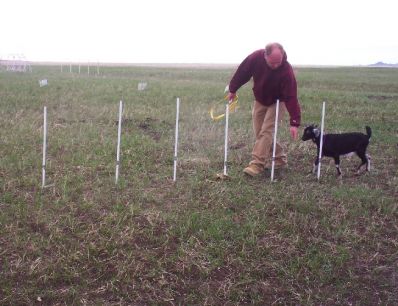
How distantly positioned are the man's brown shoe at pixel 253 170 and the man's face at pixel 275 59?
5.08 ft

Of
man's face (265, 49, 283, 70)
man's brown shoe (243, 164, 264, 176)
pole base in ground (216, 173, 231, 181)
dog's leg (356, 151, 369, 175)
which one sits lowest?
pole base in ground (216, 173, 231, 181)

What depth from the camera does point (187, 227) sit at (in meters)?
4.94

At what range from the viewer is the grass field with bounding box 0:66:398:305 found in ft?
13.2

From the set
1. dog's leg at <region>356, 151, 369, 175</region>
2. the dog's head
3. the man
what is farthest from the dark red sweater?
dog's leg at <region>356, 151, 369, 175</region>

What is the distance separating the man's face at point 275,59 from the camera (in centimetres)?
628

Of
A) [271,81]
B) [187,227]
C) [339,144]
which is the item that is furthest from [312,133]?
[187,227]

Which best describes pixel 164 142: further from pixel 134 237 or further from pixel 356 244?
pixel 356 244

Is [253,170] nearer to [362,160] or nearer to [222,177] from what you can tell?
→ [222,177]

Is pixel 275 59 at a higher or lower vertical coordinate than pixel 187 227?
higher

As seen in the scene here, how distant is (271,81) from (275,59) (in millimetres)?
384

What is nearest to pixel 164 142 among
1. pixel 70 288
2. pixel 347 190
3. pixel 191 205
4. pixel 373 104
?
pixel 191 205

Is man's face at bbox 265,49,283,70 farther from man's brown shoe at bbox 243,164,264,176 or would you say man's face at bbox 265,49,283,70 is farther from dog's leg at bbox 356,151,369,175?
dog's leg at bbox 356,151,369,175

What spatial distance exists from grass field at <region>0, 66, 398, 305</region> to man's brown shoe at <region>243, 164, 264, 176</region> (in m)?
0.16

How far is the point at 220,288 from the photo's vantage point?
13.1 ft
